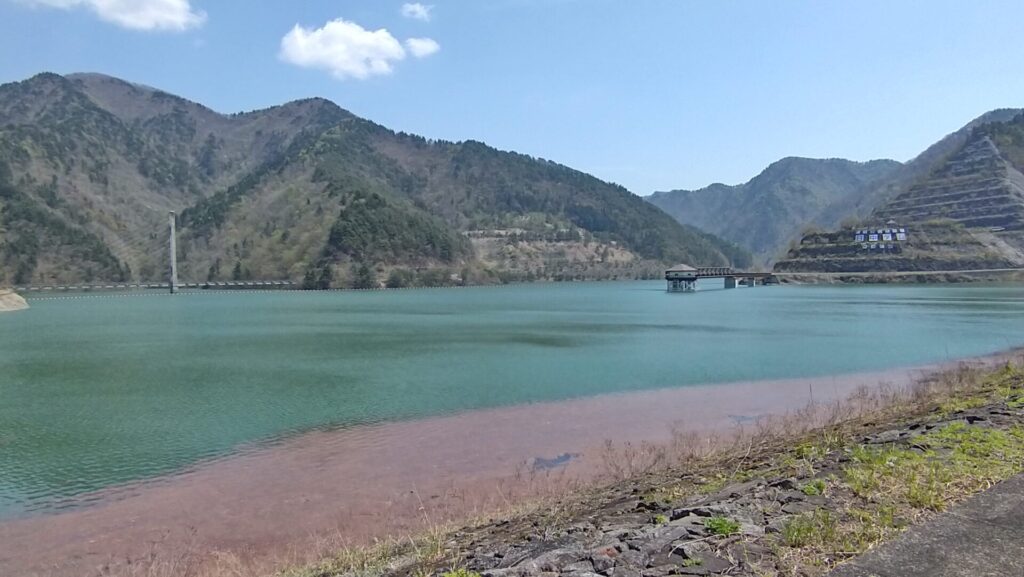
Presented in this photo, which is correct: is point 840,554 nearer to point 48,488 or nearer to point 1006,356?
point 48,488

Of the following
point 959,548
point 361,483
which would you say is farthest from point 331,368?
point 959,548

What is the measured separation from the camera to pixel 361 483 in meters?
15.4

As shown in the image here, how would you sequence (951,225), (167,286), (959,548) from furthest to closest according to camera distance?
1. (167,286)
2. (951,225)
3. (959,548)

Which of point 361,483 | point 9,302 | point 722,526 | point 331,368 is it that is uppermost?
point 722,526

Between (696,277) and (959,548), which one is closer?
(959,548)

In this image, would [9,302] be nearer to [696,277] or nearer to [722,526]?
[722,526]

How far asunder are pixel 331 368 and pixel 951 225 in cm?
16066

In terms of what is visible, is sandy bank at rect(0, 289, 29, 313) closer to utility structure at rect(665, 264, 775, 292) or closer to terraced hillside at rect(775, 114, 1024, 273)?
utility structure at rect(665, 264, 775, 292)

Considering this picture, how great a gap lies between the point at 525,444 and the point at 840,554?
1304 cm

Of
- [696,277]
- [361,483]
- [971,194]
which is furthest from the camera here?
[971,194]

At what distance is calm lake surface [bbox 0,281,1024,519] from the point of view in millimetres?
19672

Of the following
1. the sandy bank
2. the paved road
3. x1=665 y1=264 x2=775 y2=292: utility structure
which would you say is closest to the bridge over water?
the sandy bank

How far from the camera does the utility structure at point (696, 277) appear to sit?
145m

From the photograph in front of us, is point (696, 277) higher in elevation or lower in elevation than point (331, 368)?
higher
